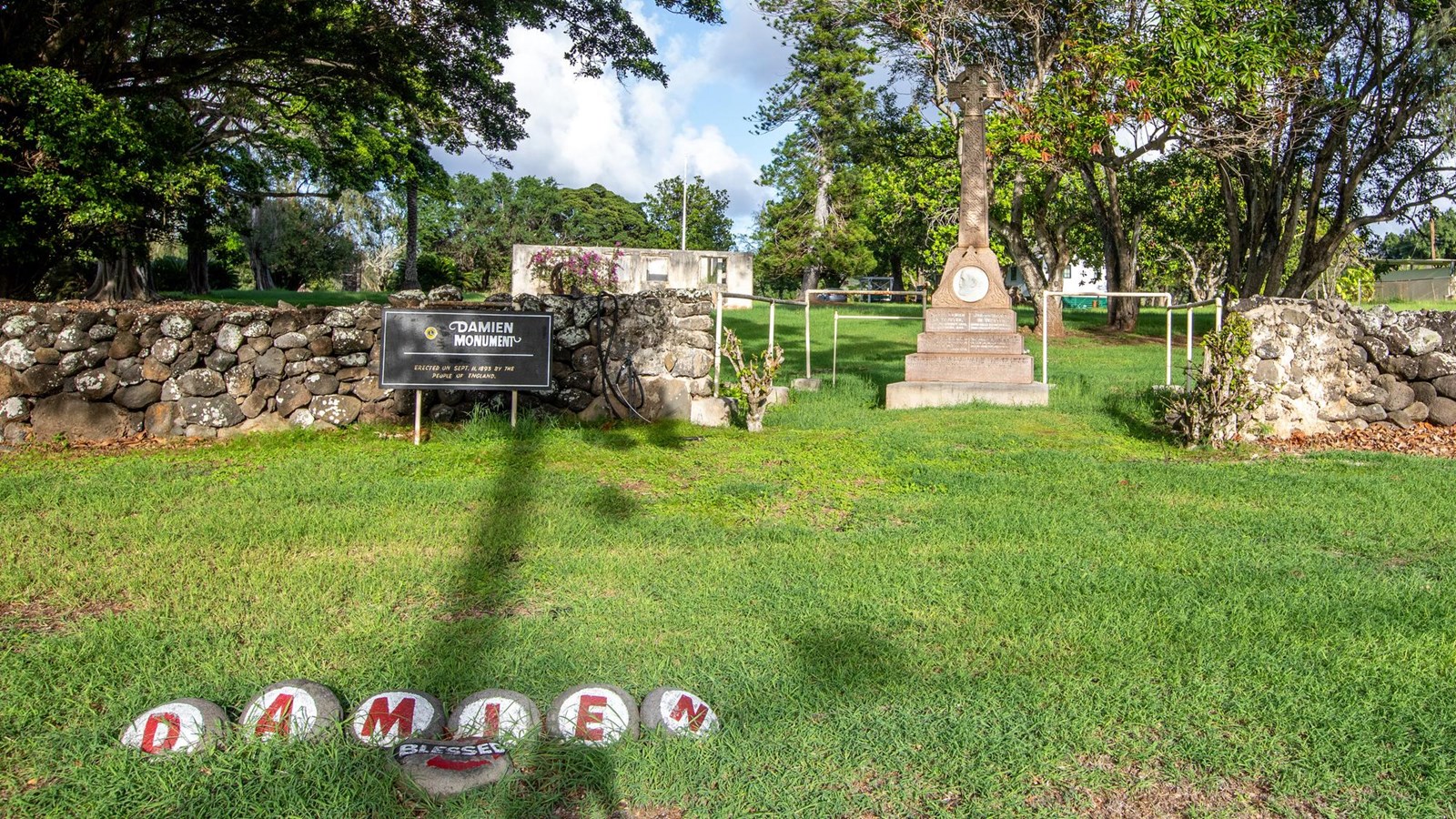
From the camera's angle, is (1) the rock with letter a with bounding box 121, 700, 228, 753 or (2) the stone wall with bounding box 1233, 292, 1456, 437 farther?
(2) the stone wall with bounding box 1233, 292, 1456, 437

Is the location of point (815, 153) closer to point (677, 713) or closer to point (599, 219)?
point (599, 219)

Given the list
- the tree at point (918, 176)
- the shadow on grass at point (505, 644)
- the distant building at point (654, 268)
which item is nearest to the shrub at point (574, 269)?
the distant building at point (654, 268)

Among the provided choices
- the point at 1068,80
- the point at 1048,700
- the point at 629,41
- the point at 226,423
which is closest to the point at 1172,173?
the point at 1068,80

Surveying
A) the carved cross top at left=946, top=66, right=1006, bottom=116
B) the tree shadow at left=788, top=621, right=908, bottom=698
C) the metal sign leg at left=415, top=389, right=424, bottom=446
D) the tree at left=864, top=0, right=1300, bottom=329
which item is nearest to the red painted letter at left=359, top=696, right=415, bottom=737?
the tree shadow at left=788, top=621, right=908, bottom=698

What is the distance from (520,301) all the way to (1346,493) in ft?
22.6

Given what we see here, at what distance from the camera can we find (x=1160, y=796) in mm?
3027

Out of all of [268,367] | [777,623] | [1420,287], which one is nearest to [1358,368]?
[777,623]

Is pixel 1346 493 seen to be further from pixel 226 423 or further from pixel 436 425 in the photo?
pixel 226 423

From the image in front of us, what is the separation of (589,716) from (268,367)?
6.92 meters

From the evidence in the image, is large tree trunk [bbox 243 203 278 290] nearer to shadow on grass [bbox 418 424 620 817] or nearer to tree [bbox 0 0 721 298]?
tree [bbox 0 0 721 298]

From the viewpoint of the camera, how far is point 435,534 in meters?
5.80

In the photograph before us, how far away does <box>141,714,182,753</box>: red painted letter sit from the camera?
3182mm

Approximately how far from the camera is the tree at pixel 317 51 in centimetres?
1270

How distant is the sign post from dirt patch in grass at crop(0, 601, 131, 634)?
4281mm
